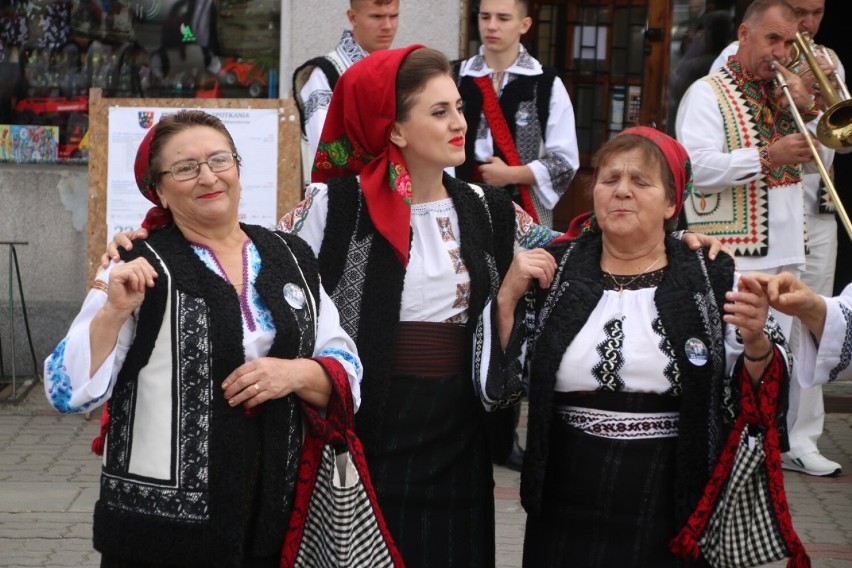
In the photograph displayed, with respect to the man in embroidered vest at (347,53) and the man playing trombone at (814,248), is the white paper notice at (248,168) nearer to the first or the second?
the man in embroidered vest at (347,53)

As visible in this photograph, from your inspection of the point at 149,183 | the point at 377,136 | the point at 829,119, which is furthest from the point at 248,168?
the point at 149,183

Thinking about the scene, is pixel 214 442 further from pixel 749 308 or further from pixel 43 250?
pixel 43 250

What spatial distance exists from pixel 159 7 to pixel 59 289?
184 cm

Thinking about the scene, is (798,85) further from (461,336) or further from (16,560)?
(16,560)

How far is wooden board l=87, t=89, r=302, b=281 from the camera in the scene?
23.4 feet

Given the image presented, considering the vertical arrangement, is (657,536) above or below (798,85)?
below

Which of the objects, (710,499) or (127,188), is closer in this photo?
(710,499)

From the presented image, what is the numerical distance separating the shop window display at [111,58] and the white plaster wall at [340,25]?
0.89 feet

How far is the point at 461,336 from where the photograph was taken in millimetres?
3922

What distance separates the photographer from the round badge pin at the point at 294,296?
3.40 m

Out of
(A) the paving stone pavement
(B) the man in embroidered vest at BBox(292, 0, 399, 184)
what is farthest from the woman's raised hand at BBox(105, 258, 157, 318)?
(B) the man in embroidered vest at BBox(292, 0, 399, 184)

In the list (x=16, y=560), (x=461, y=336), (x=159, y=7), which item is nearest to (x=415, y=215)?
(x=461, y=336)

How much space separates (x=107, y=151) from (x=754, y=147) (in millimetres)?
3427

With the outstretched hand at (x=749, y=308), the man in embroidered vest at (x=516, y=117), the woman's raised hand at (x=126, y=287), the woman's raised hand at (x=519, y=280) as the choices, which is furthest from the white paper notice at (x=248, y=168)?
the outstretched hand at (x=749, y=308)
